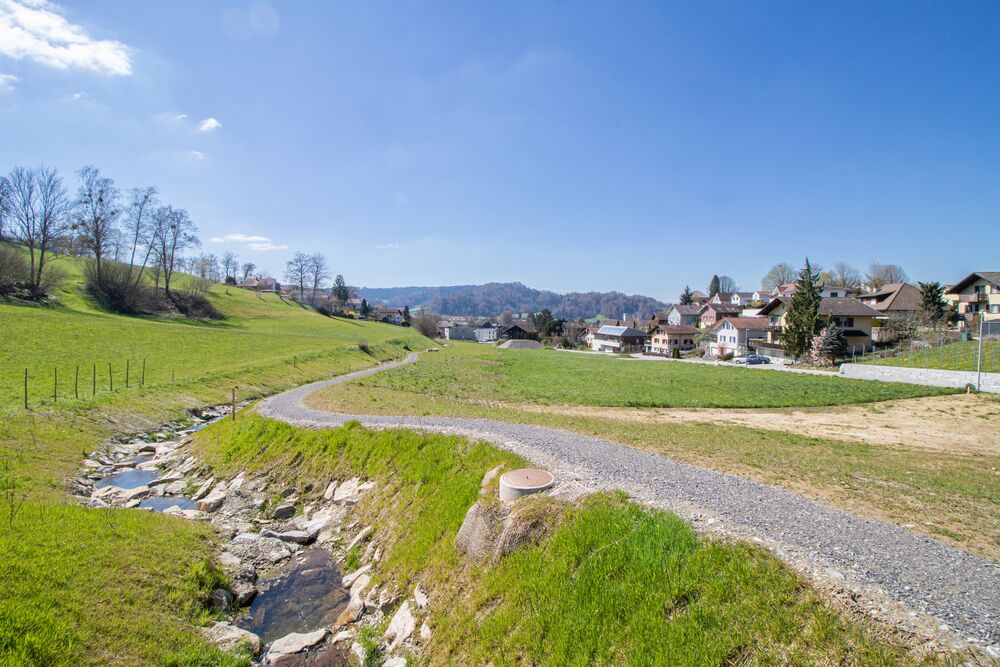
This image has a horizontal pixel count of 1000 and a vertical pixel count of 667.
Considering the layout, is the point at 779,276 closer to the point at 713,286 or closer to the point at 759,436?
the point at 713,286

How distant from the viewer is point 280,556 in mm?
11648

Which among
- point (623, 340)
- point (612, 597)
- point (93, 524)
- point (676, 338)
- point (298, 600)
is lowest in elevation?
point (298, 600)

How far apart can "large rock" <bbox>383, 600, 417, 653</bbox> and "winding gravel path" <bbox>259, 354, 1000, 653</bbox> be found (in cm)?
423

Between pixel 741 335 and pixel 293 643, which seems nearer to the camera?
pixel 293 643

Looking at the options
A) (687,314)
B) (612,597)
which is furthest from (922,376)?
(687,314)

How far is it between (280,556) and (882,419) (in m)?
32.1

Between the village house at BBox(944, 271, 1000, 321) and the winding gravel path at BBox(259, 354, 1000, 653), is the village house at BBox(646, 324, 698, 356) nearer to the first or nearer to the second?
the village house at BBox(944, 271, 1000, 321)

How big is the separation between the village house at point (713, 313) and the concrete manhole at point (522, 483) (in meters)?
113

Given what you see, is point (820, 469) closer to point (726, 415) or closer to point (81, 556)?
point (726, 415)

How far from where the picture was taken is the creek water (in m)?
9.19

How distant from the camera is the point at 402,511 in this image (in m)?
12.0

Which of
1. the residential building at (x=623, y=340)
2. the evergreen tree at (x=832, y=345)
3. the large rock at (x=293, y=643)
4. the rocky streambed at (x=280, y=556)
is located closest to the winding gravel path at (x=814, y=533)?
the rocky streambed at (x=280, y=556)

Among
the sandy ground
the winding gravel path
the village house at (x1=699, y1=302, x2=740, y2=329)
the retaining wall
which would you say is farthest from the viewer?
the village house at (x1=699, y1=302, x2=740, y2=329)

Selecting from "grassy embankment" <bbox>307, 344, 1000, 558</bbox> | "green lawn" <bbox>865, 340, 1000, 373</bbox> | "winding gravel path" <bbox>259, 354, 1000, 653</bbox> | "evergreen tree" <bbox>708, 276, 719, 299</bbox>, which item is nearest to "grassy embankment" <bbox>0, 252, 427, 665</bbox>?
"winding gravel path" <bbox>259, 354, 1000, 653</bbox>
